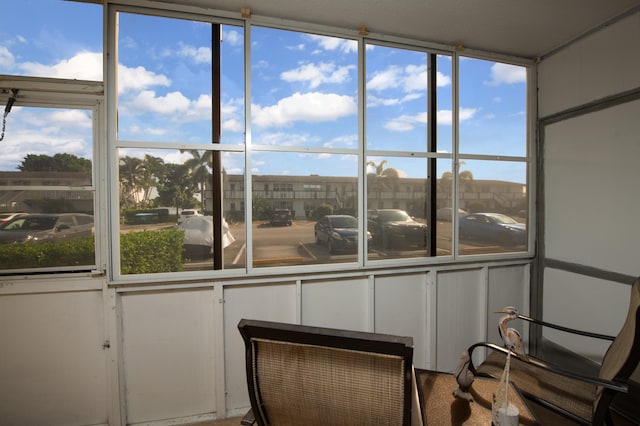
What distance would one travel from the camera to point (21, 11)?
1778 millimetres

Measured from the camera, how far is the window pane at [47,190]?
1782 millimetres

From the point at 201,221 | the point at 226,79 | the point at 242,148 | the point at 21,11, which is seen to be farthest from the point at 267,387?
the point at 21,11

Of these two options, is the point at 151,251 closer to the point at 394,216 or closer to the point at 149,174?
the point at 149,174

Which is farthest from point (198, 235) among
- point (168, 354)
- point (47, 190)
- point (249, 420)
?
point (249, 420)

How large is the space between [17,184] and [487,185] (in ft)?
11.1

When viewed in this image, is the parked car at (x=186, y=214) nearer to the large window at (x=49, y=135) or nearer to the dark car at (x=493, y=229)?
the large window at (x=49, y=135)

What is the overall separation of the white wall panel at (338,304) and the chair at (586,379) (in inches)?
32.8

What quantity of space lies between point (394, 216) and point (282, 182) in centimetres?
94

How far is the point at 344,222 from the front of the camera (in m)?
2.24

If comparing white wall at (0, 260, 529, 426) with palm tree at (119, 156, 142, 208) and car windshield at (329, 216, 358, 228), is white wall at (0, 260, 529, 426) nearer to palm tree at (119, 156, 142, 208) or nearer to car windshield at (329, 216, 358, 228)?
Result: car windshield at (329, 216, 358, 228)

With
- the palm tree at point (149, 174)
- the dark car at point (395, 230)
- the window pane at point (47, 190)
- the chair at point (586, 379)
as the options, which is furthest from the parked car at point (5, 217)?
the chair at point (586, 379)

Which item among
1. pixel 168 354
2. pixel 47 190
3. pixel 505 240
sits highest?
pixel 47 190

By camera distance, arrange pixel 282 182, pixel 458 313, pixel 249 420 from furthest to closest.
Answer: pixel 458 313, pixel 282 182, pixel 249 420

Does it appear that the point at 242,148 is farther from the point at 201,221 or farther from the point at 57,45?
the point at 57,45
